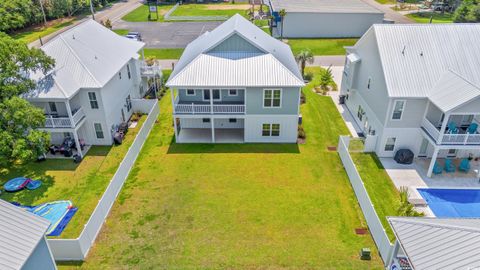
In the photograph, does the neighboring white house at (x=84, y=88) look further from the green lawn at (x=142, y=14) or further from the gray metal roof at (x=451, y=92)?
the green lawn at (x=142, y=14)

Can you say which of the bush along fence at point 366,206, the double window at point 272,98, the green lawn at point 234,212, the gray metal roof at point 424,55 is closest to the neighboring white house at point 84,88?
the green lawn at point 234,212

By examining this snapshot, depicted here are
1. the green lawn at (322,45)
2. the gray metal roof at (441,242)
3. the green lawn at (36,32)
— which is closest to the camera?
the gray metal roof at (441,242)

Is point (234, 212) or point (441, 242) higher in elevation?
point (441, 242)

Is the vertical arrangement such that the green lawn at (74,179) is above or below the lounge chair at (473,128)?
below

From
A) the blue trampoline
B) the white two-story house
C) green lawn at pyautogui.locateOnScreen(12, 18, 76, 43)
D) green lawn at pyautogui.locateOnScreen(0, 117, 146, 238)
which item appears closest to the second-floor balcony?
the white two-story house

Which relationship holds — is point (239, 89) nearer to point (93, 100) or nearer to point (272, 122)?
point (272, 122)

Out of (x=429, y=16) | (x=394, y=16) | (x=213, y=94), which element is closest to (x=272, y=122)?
(x=213, y=94)

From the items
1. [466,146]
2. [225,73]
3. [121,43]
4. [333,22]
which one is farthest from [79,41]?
[333,22]
